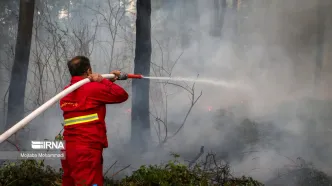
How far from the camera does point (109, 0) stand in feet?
23.6

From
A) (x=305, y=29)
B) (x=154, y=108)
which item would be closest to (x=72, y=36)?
(x=154, y=108)

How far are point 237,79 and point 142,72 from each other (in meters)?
1.86

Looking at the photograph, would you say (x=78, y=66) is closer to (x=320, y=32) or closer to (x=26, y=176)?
(x=26, y=176)

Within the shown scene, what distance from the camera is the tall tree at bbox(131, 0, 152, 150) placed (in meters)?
6.26

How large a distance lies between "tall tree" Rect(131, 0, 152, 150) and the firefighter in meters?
2.93

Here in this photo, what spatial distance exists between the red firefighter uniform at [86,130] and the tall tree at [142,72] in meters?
2.95

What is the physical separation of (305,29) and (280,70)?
107 cm

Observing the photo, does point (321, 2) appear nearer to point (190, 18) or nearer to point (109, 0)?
point (190, 18)

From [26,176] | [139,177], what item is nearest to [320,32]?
[139,177]

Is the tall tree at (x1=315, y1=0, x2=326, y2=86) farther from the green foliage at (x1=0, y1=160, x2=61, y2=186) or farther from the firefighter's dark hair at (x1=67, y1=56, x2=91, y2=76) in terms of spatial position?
the green foliage at (x1=0, y1=160, x2=61, y2=186)

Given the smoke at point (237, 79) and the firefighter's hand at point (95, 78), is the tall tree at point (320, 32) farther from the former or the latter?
the firefighter's hand at point (95, 78)

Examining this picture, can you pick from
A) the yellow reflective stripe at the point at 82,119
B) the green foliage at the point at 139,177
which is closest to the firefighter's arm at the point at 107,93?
the yellow reflective stripe at the point at 82,119

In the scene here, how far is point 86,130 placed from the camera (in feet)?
10.4

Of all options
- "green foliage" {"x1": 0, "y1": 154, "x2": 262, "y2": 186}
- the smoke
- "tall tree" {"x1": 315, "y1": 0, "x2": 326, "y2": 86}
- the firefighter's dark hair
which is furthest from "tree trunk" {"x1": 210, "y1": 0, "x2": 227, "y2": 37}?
the firefighter's dark hair
